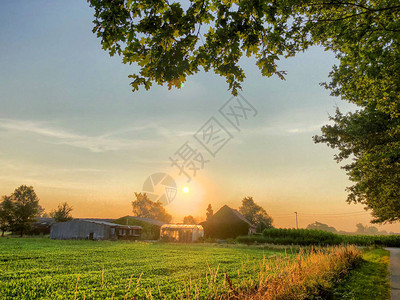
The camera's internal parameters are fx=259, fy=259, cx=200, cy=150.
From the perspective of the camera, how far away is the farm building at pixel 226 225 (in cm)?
5097

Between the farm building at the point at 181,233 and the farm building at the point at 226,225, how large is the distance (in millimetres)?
3331

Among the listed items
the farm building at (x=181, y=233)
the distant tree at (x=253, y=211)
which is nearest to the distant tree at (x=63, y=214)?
the farm building at (x=181, y=233)

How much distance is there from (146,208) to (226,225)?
52.3 m

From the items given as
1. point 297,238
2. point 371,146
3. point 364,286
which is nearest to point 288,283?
point 364,286

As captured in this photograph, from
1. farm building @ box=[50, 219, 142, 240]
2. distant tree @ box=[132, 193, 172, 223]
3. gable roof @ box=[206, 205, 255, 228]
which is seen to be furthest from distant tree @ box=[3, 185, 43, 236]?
distant tree @ box=[132, 193, 172, 223]

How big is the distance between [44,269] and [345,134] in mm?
22032

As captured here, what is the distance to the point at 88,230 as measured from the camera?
47000 millimetres

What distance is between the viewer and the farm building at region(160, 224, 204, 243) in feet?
158

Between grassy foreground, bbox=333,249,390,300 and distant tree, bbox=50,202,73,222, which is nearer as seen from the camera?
grassy foreground, bbox=333,249,390,300

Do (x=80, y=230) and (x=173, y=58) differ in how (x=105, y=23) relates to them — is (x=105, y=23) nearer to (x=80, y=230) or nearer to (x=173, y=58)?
(x=173, y=58)

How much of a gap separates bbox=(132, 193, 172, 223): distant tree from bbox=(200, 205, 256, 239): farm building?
156 ft

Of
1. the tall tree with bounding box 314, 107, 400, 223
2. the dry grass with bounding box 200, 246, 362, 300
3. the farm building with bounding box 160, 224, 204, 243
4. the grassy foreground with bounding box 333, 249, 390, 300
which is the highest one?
the tall tree with bounding box 314, 107, 400, 223

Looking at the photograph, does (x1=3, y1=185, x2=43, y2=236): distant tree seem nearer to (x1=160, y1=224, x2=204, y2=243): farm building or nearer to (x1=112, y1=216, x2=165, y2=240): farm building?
(x1=112, y1=216, x2=165, y2=240): farm building

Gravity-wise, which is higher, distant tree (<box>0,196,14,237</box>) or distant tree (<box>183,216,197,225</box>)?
distant tree (<box>0,196,14,237</box>)
